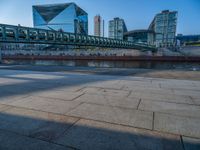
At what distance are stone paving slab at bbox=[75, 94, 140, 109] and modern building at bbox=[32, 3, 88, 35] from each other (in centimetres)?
9631

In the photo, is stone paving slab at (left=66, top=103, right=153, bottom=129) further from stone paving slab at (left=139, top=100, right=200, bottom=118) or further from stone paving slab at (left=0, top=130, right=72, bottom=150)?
stone paving slab at (left=0, top=130, right=72, bottom=150)

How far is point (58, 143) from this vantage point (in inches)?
81.6

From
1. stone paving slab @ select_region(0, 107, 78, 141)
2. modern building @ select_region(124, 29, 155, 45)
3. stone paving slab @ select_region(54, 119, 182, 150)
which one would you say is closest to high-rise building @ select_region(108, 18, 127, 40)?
modern building @ select_region(124, 29, 155, 45)

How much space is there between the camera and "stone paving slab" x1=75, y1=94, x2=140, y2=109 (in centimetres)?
375

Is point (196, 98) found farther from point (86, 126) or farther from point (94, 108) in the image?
point (86, 126)

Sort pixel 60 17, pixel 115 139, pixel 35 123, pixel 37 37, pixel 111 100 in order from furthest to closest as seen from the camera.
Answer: pixel 60 17, pixel 37 37, pixel 111 100, pixel 35 123, pixel 115 139

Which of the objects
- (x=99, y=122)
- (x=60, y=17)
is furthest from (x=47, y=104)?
(x=60, y=17)

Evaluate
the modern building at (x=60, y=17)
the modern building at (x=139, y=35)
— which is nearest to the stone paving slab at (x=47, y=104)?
the modern building at (x=60, y=17)

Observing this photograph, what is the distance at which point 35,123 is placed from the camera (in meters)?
2.67

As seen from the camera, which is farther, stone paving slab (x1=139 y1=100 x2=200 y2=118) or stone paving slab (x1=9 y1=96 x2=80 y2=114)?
stone paving slab (x1=9 y1=96 x2=80 y2=114)

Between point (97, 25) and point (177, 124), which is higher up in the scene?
point (97, 25)

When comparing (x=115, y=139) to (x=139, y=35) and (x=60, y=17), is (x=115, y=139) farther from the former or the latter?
(x=139, y=35)

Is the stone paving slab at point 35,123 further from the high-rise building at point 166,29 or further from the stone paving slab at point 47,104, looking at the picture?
the high-rise building at point 166,29

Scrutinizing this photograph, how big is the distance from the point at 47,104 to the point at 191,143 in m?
3.13
